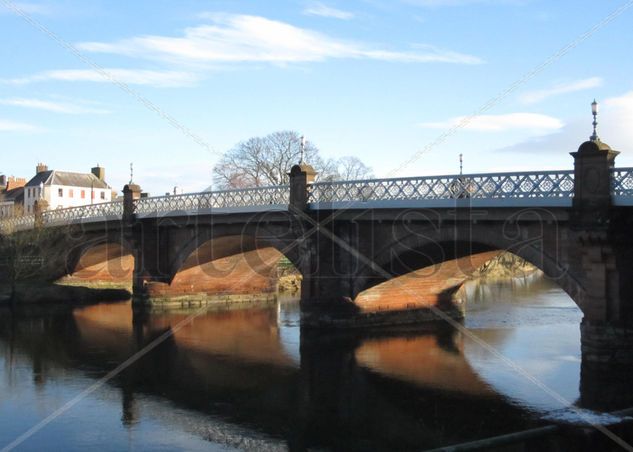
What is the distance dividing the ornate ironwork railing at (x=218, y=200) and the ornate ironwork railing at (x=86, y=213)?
3.32 metres

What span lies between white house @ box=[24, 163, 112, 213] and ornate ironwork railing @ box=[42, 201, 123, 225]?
3023cm

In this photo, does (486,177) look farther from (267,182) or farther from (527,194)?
(267,182)

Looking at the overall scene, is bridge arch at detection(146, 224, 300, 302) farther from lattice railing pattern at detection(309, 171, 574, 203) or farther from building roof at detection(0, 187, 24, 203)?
building roof at detection(0, 187, 24, 203)

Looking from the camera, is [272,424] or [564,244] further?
[564,244]

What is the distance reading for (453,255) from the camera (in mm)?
29828

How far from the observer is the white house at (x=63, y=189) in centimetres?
8800

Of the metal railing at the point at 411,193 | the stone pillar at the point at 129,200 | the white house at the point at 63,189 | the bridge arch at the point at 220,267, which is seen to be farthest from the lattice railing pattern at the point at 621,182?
the white house at the point at 63,189

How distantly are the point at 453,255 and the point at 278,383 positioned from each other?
35.5ft

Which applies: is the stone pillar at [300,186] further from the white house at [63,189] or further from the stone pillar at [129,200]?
the white house at [63,189]

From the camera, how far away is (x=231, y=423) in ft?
59.4

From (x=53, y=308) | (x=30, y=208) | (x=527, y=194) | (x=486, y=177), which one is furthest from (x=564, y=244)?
(x=30, y=208)

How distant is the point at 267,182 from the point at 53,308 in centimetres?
2905

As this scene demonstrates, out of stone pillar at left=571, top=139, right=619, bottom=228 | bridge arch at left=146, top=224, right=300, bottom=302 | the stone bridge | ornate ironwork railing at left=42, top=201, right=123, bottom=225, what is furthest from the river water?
ornate ironwork railing at left=42, top=201, right=123, bottom=225

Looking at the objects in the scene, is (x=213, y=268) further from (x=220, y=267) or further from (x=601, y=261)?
(x=601, y=261)
